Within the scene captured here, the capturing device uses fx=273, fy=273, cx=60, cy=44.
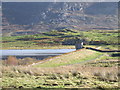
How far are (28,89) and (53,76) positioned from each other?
452cm

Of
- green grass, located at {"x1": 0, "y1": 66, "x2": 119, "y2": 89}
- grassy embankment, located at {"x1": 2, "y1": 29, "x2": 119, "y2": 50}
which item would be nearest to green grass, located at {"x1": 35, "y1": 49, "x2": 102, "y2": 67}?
green grass, located at {"x1": 0, "y1": 66, "x2": 119, "y2": 89}

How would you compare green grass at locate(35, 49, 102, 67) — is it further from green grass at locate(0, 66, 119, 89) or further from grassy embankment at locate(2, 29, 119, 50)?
grassy embankment at locate(2, 29, 119, 50)

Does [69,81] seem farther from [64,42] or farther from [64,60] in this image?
[64,42]

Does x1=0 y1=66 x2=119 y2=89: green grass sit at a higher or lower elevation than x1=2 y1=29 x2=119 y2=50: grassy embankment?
higher

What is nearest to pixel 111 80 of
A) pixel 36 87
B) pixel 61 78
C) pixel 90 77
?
pixel 90 77

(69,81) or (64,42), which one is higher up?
(69,81)

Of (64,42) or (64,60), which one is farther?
(64,42)

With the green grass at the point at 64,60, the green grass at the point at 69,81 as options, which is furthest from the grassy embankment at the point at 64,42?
the green grass at the point at 69,81

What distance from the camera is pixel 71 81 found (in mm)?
17641

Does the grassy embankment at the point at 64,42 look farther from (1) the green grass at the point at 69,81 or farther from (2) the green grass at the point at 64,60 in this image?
(1) the green grass at the point at 69,81

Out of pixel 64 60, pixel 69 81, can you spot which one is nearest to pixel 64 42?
pixel 64 60

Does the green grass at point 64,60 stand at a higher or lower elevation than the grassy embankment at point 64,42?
higher

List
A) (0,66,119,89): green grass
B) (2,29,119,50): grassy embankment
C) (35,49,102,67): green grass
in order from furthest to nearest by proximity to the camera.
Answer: (2,29,119,50): grassy embankment
(35,49,102,67): green grass
(0,66,119,89): green grass

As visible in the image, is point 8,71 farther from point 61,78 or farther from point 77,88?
point 77,88
